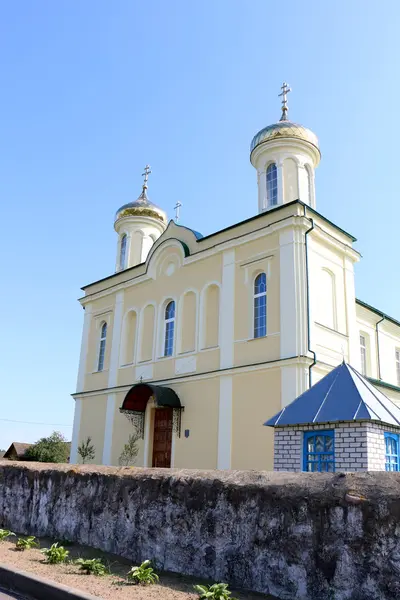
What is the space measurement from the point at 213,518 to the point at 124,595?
112 centimetres

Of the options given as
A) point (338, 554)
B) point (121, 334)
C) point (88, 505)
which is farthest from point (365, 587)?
point (121, 334)

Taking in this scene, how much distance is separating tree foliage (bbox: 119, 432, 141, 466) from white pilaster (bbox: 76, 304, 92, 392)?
4.19 m

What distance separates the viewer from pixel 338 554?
4477mm

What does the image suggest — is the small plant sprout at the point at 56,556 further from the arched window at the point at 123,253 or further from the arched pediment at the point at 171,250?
the arched window at the point at 123,253

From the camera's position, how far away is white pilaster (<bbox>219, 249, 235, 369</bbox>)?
15.2m

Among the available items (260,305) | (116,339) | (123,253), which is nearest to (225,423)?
(260,305)

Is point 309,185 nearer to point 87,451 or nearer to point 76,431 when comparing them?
point 87,451

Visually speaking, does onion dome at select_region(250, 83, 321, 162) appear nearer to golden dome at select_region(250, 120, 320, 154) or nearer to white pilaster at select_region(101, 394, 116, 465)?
golden dome at select_region(250, 120, 320, 154)

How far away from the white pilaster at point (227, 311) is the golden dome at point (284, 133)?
14.6ft

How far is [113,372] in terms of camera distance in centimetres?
1928

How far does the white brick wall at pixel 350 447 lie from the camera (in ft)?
23.2

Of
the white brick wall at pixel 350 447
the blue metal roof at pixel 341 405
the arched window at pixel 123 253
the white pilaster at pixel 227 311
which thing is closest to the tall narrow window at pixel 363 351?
the white pilaster at pixel 227 311

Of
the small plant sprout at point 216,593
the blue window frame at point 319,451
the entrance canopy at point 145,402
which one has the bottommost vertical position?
the small plant sprout at point 216,593

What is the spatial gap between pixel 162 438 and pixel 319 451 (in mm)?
9795
